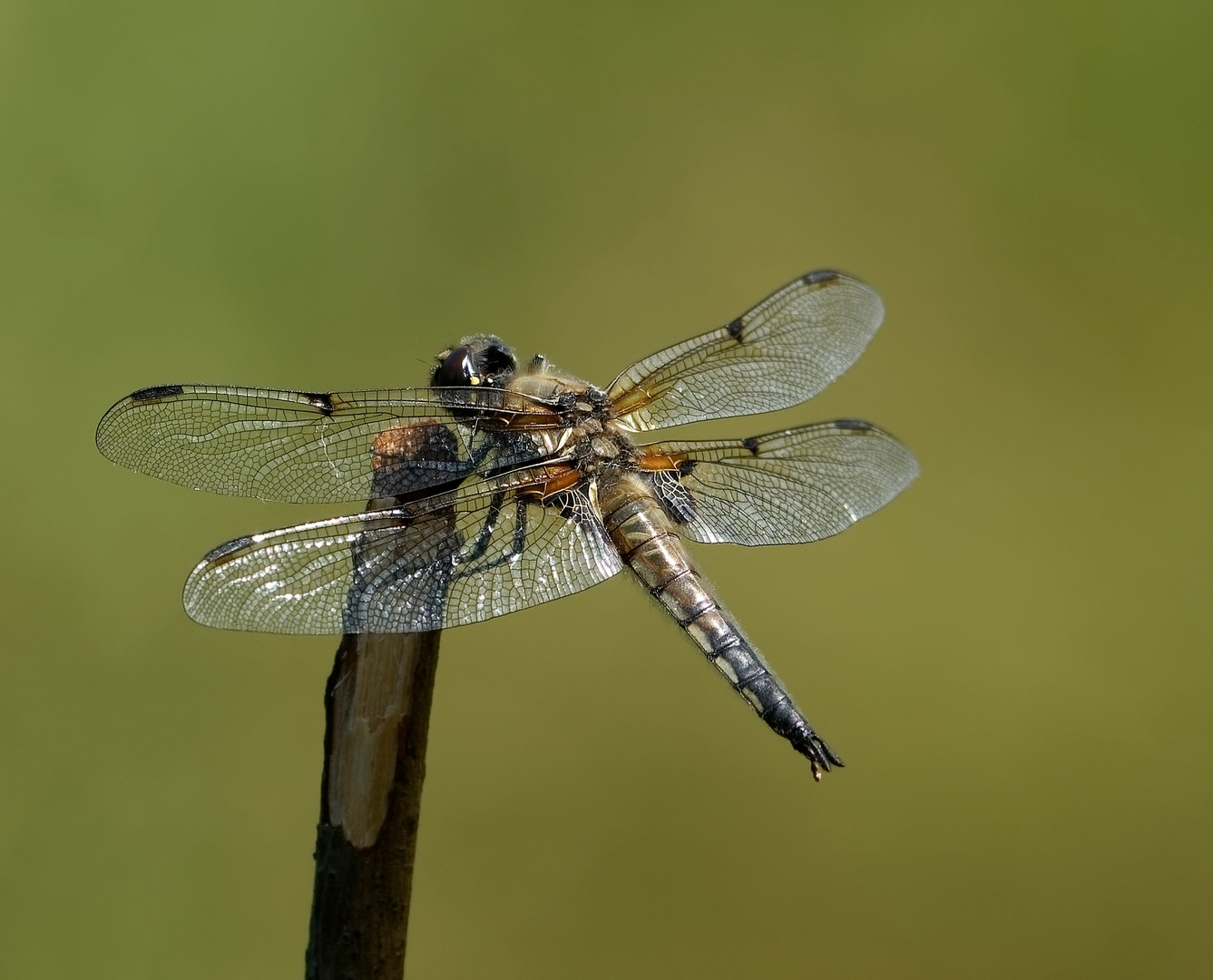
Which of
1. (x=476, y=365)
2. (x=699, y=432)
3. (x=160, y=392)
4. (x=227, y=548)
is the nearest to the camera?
(x=227, y=548)

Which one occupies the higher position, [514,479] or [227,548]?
[514,479]

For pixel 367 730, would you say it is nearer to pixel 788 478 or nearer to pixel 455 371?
pixel 455 371

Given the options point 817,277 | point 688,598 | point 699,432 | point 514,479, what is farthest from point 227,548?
point 699,432

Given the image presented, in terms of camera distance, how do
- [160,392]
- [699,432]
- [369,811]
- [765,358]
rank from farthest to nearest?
[699,432], [765,358], [160,392], [369,811]

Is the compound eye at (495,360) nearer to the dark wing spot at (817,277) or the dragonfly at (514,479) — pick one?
the dragonfly at (514,479)

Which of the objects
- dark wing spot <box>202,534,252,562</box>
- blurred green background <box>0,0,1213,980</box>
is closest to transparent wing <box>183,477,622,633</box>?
dark wing spot <box>202,534,252,562</box>

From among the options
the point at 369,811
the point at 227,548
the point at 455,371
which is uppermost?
the point at 455,371

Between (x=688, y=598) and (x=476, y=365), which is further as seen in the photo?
(x=476, y=365)
